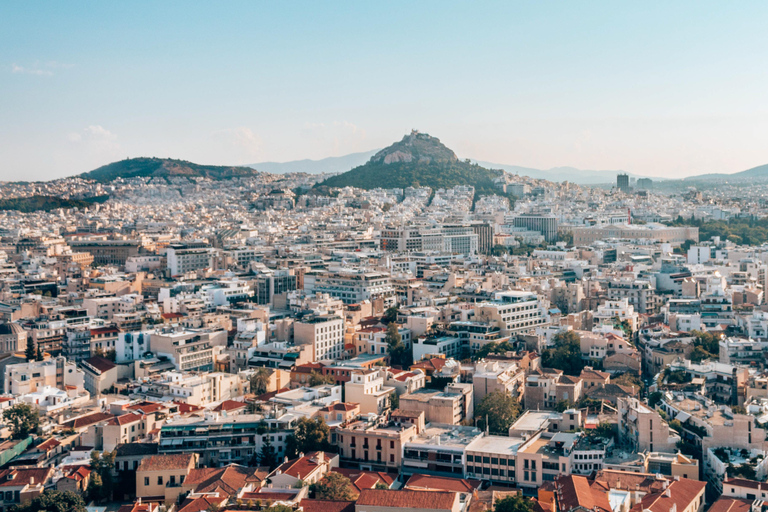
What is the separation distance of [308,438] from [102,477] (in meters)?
3.79

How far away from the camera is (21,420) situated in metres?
18.7

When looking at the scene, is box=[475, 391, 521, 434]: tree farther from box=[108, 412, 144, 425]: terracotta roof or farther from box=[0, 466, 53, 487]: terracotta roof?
box=[0, 466, 53, 487]: terracotta roof

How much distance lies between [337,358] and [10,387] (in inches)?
333

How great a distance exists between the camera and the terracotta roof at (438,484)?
15055mm

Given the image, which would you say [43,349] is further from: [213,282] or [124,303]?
[213,282]

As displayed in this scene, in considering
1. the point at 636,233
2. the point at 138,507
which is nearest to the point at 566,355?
the point at 138,507

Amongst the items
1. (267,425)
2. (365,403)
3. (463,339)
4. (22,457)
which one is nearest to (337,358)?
(463,339)

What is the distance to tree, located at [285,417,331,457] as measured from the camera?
17.0 meters

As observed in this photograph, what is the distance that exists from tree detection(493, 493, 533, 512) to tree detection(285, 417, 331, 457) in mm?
4208

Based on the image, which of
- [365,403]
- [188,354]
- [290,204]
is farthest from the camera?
[290,204]

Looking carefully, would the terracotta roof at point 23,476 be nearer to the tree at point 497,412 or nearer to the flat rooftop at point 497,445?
the flat rooftop at point 497,445

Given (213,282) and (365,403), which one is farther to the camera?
(213,282)

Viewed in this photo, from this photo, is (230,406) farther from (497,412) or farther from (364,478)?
(497,412)

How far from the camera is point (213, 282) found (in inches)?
1366
